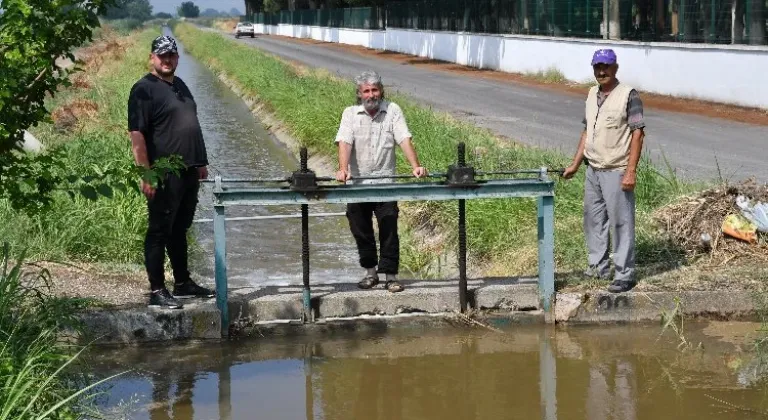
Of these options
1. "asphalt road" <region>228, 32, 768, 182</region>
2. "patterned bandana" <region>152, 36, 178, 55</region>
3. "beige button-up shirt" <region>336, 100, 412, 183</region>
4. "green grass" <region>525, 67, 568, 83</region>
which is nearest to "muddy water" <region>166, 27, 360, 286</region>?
"beige button-up shirt" <region>336, 100, 412, 183</region>

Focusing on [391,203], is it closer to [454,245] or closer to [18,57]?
[454,245]

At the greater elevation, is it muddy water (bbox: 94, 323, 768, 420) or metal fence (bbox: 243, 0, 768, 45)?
metal fence (bbox: 243, 0, 768, 45)

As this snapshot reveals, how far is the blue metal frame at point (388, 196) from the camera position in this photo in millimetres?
7977

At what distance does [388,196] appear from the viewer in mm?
8070

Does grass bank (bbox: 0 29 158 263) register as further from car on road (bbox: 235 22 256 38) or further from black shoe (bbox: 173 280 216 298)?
car on road (bbox: 235 22 256 38)

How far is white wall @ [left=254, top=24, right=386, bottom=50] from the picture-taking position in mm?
62406

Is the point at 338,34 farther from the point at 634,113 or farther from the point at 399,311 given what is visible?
the point at 634,113

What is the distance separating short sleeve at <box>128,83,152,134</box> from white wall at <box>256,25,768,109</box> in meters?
16.3

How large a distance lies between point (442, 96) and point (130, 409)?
2172cm

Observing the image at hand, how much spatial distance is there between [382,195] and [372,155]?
355mm

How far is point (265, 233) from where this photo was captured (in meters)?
13.1

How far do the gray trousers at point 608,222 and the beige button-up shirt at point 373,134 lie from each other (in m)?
1.33

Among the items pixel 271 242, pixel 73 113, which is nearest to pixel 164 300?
pixel 271 242

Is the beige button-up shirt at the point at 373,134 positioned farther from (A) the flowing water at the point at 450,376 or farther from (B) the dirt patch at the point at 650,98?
(B) the dirt patch at the point at 650,98
